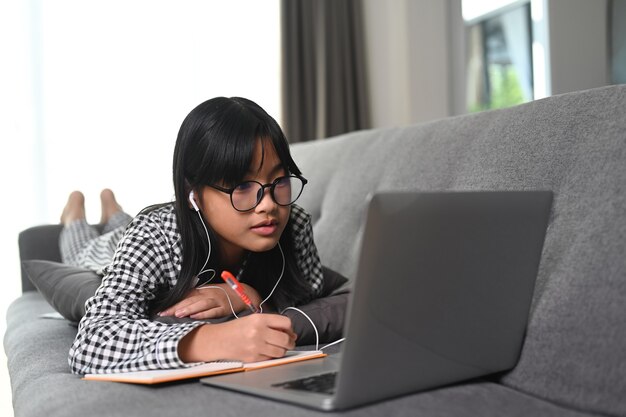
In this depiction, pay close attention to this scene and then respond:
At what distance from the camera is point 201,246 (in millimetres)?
1438

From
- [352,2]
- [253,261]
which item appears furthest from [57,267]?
[352,2]

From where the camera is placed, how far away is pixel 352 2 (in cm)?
421

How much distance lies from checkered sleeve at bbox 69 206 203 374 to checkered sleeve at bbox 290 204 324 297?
31cm

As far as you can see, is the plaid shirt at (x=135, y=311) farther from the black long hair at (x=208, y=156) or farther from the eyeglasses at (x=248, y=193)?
the eyeglasses at (x=248, y=193)

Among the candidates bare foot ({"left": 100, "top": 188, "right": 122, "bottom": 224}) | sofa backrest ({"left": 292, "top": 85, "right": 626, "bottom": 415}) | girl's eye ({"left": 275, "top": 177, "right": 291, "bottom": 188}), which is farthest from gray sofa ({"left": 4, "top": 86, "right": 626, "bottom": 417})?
bare foot ({"left": 100, "top": 188, "right": 122, "bottom": 224})

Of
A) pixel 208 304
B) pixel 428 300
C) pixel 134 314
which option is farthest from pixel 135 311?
pixel 428 300

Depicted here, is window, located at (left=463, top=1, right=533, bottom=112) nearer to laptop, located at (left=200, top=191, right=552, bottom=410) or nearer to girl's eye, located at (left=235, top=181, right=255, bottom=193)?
girl's eye, located at (left=235, top=181, right=255, bottom=193)

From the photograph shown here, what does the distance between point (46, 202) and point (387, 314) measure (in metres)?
3.31

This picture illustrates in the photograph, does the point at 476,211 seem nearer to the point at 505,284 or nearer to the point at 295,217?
the point at 505,284

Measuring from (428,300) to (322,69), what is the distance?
131 inches

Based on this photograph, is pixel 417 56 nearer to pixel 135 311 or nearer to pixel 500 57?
pixel 500 57

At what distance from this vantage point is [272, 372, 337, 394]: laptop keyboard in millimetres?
890

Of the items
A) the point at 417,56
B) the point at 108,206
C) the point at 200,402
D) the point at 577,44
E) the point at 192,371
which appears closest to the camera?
the point at 200,402

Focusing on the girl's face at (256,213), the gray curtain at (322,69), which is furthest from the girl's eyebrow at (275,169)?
the gray curtain at (322,69)
